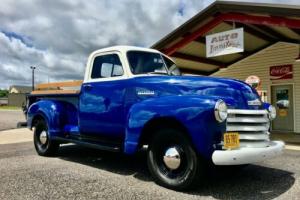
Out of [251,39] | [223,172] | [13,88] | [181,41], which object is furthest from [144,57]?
[13,88]

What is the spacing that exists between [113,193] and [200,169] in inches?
49.5

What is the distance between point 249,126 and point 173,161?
3.93ft

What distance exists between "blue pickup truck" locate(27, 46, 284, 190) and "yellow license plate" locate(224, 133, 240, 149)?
Result: 10 mm

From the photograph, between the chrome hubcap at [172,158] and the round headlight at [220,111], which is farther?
the chrome hubcap at [172,158]

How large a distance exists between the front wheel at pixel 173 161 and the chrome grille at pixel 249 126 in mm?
660

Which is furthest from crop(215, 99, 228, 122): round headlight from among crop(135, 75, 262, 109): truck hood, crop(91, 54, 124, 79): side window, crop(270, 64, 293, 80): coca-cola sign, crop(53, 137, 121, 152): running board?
crop(270, 64, 293, 80): coca-cola sign

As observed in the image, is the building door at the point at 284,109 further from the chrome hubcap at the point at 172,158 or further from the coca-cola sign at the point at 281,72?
the chrome hubcap at the point at 172,158

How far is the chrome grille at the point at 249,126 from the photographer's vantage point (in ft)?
17.0

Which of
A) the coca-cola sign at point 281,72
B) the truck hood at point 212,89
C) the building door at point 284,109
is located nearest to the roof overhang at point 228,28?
the coca-cola sign at point 281,72

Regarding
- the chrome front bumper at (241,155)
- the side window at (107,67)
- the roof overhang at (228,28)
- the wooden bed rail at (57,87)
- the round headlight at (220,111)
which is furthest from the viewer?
the roof overhang at (228,28)

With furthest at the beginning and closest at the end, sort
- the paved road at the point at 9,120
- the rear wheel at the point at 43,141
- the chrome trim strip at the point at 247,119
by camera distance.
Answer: the paved road at the point at 9,120 → the rear wheel at the point at 43,141 → the chrome trim strip at the point at 247,119

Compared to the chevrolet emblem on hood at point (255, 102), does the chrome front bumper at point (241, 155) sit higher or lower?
lower

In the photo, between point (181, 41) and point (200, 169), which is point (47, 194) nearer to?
point (200, 169)

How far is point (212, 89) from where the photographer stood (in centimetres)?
561
